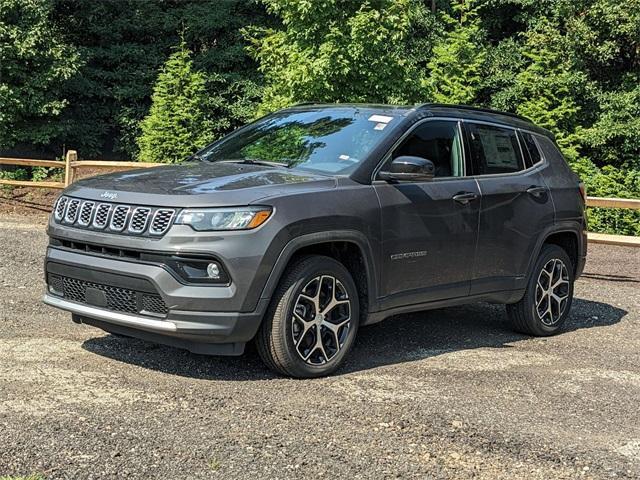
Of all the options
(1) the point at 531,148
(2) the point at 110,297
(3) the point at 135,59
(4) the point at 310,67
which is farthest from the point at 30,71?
(2) the point at 110,297

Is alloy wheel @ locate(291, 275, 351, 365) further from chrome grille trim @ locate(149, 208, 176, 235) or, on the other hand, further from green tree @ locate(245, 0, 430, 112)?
green tree @ locate(245, 0, 430, 112)

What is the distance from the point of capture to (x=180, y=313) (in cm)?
505

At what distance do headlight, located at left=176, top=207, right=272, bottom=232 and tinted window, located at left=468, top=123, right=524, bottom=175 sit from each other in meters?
2.41

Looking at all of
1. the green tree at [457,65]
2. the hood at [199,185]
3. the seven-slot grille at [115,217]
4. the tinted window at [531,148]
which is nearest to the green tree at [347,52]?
the green tree at [457,65]

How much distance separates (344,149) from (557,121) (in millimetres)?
17992

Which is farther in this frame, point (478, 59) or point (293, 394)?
point (478, 59)

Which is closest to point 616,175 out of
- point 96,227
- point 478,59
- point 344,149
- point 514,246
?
point 478,59

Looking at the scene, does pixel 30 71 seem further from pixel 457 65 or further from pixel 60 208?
pixel 60 208

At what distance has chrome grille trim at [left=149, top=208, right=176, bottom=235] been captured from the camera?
199 inches

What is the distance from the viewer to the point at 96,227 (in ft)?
17.5

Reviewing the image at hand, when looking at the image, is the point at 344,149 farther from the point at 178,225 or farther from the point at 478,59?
the point at 478,59

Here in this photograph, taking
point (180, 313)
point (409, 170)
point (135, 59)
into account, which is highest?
point (135, 59)

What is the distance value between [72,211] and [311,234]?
5.29 ft

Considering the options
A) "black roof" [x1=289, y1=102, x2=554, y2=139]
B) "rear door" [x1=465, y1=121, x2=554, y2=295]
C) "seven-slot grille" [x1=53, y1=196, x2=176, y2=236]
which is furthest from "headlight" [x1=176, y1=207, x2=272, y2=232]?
"rear door" [x1=465, y1=121, x2=554, y2=295]
